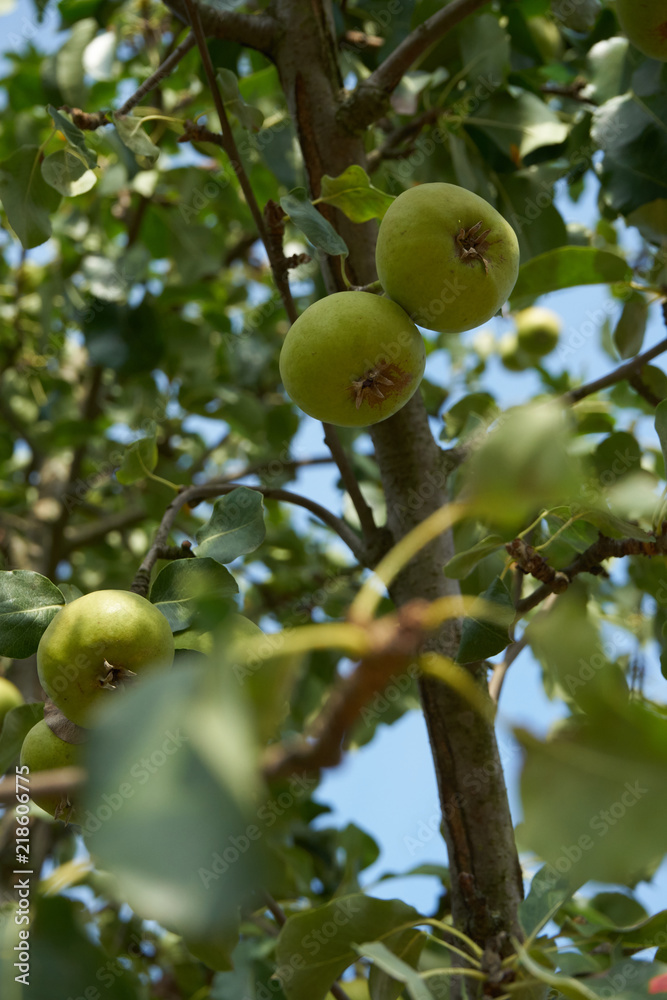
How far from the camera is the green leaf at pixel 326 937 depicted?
1048mm

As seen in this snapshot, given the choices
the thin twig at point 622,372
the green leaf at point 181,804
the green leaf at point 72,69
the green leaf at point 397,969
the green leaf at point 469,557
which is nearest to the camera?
the green leaf at point 181,804

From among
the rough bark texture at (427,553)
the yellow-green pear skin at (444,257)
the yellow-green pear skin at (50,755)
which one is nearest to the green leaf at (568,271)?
the rough bark texture at (427,553)

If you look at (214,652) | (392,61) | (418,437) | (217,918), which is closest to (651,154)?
(392,61)

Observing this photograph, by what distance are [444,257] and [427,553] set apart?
0.55 metres

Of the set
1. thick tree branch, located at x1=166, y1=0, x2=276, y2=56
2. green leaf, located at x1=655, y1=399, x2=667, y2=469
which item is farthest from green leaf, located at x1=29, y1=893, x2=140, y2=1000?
thick tree branch, located at x1=166, y1=0, x2=276, y2=56

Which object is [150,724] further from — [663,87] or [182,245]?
[182,245]

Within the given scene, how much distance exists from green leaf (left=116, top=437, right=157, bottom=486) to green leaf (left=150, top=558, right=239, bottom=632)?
0.34m

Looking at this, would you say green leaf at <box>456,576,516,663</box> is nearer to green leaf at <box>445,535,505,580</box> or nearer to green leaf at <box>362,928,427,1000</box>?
green leaf at <box>445,535,505,580</box>

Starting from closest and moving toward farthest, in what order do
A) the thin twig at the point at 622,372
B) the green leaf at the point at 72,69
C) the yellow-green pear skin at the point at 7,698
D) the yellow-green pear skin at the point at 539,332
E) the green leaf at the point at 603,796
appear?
1. the green leaf at the point at 603,796
2. the thin twig at the point at 622,372
3. the yellow-green pear skin at the point at 7,698
4. the green leaf at the point at 72,69
5. the yellow-green pear skin at the point at 539,332

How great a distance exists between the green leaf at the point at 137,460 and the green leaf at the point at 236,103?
619 mm

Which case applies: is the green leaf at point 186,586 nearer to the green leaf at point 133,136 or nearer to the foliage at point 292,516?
the foliage at point 292,516

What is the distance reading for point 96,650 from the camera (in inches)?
39.1

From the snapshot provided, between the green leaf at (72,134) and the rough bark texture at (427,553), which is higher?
the green leaf at (72,134)

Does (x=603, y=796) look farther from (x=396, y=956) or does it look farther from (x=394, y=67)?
(x=394, y=67)
